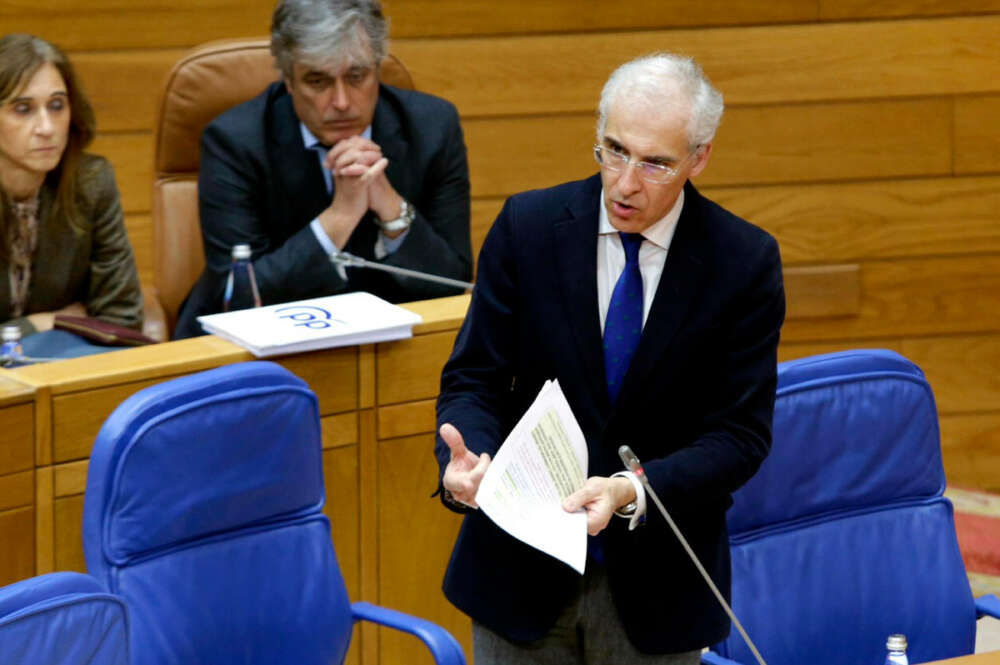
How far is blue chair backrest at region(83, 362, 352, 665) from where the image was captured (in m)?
1.99

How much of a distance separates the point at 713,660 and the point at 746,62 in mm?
2439

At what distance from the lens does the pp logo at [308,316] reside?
2486 millimetres

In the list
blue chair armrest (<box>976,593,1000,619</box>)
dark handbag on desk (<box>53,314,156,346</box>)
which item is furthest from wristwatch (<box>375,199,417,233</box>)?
blue chair armrest (<box>976,593,1000,619</box>)

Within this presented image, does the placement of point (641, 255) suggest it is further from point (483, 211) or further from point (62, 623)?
point (483, 211)

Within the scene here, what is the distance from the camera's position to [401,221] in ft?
10.0

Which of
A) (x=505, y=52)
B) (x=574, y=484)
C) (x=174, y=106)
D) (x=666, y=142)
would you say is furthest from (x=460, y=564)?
(x=505, y=52)

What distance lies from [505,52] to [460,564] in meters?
2.39

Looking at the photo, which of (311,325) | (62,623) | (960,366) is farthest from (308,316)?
(960,366)

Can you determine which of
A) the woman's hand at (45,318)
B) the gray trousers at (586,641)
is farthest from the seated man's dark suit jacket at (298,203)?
the gray trousers at (586,641)

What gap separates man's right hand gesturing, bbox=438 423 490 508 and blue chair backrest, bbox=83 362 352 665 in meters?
0.43

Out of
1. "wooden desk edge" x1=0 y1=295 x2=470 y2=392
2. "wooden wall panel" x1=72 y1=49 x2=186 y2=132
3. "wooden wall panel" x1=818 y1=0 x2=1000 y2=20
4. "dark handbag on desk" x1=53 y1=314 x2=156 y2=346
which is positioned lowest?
"dark handbag on desk" x1=53 y1=314 x2=156 y2=346

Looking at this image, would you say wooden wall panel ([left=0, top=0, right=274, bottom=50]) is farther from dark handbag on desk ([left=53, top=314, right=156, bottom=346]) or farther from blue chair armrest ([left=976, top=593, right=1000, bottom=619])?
blue chair armrest ([left=976, top=593, right=1000, bottom=619])

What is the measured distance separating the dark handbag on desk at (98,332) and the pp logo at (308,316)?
0.38m

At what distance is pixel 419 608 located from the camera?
268 cm
